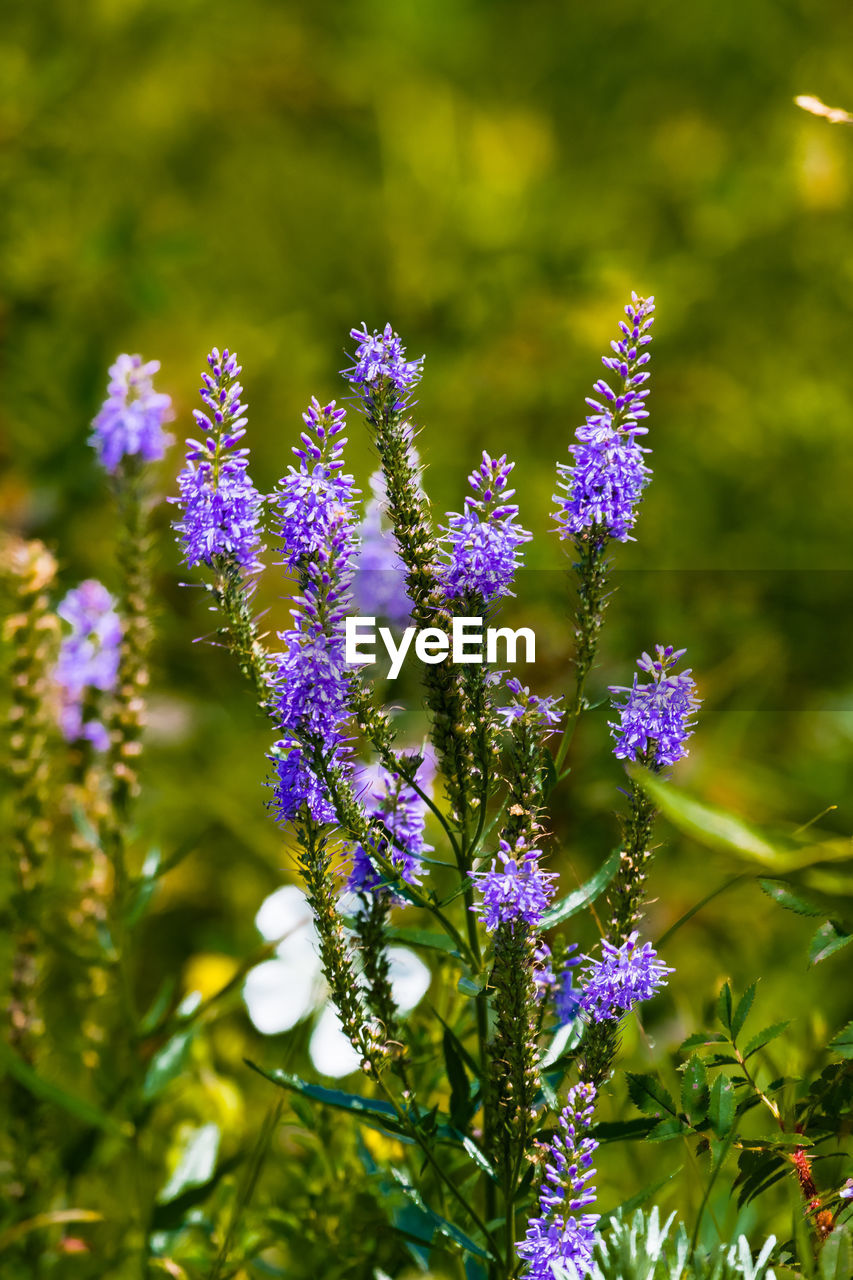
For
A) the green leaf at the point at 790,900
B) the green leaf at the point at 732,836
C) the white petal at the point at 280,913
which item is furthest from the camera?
the white petal at the point at 280,913

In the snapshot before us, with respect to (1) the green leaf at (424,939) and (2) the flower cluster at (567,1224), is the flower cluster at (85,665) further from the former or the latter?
(2) the flower cluster at (567,1224)

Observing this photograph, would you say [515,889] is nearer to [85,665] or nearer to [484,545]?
[484,545]

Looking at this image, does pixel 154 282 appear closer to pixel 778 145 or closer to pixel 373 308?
pixel 373 308

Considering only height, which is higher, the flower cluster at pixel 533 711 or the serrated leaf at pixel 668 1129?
the flower cluster at pixel 533 711

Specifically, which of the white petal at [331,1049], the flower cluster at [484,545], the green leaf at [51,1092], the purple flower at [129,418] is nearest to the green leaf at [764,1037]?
the flower cluster at [484,545]

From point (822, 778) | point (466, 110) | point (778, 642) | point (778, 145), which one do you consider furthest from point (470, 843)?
point (466, 110)

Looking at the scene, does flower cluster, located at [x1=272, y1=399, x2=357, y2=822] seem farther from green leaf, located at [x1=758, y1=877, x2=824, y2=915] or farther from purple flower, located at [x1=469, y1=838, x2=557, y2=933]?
green leaf, located at [x1=758, y1=877, x2=824, y2=915]

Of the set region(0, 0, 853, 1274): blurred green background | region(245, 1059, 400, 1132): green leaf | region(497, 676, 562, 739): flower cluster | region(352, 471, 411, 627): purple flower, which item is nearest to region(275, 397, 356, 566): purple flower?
region(497, 676, 562, 739): flower cluster
